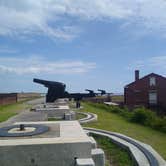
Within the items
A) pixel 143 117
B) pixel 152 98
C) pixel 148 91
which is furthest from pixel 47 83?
pixel 152 98

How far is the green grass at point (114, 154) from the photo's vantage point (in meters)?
8.17

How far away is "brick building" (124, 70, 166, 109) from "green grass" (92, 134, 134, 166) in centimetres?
3229

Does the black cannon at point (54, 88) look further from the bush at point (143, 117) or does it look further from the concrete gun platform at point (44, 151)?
the concrete gun platform at point (44, 151)

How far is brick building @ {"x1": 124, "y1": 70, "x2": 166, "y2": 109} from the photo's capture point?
41.9 meters

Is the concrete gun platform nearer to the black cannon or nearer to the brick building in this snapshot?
the black cannon

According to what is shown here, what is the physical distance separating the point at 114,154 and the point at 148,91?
3438cm

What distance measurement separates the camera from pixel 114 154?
9.02m

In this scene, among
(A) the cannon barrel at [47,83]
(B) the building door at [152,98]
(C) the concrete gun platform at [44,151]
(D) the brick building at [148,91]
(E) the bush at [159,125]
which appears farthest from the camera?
(B) the building door at [152,98]

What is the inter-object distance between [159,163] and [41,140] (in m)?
2.74

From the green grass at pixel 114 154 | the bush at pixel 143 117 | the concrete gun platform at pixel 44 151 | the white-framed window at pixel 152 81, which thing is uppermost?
the white-framed window at pixel 152 81

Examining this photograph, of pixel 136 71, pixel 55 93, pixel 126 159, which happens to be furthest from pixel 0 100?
pixel 126 159

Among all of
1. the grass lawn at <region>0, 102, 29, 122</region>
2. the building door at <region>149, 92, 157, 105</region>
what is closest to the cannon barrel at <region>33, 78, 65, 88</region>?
the grass lawn at <region>0, 102, 29, 122</region>

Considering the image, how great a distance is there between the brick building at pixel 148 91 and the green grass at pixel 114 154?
32.3 metres

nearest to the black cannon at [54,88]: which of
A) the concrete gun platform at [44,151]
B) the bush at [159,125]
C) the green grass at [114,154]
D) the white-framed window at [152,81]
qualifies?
the bush at [159,125]
